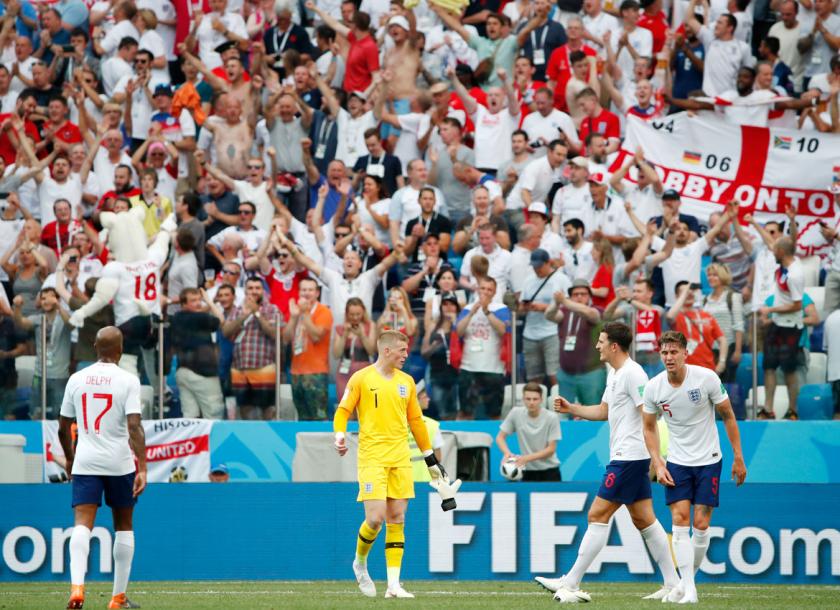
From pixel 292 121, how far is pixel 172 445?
6.15m

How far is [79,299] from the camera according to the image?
18.9 meters

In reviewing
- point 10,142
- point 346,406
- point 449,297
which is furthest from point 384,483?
point 10,142

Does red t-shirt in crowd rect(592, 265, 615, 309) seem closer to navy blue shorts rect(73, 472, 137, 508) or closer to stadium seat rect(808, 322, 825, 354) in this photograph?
stadium seat rect(808, 322, 825, 354)

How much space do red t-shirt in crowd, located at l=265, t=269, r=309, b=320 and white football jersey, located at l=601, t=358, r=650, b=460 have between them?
26.7 ft

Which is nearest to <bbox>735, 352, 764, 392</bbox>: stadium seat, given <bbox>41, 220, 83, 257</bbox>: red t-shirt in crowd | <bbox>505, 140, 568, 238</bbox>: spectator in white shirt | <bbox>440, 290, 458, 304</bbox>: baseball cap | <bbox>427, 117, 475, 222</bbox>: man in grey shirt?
<bbox>440, 290, 458, 304</bbox>: baseball cap

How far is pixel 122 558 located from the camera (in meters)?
11.3

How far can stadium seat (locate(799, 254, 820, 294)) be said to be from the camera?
63.9ft

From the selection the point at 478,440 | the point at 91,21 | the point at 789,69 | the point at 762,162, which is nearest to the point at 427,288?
the point at 478,440

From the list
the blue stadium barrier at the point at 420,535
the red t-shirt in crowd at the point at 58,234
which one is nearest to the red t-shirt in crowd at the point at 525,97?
the red t-shirt in crowd at the point at 58,234

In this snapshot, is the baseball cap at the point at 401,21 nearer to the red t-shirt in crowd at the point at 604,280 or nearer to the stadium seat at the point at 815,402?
the red t-shirt in crowd at the point at 604,280

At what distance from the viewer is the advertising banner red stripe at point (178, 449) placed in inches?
741

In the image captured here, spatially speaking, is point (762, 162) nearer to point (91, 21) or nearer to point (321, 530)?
point (321, 530)

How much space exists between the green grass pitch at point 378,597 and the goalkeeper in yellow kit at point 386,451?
0.44m

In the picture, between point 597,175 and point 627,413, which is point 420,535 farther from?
point 597,175
